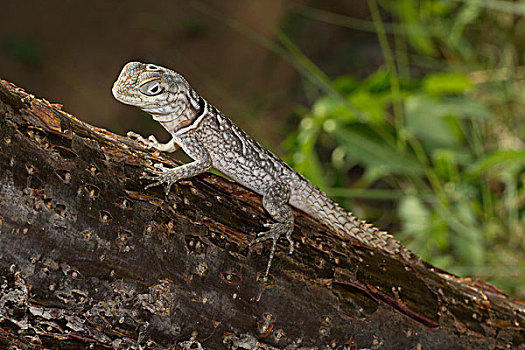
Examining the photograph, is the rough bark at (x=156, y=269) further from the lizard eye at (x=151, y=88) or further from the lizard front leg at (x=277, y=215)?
the lizard eye at (x=151, y=88)

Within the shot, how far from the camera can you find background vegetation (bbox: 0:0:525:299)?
13.6 ft

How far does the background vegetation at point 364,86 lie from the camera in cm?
414

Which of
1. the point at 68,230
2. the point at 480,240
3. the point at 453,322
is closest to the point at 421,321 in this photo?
the point at 453,322

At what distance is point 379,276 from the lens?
228 centimetres

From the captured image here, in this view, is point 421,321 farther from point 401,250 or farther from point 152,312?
point 152,312

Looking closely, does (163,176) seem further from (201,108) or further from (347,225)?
(347,225)

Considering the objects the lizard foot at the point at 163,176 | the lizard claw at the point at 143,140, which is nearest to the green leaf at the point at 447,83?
the lizard claw at the point at 143,140

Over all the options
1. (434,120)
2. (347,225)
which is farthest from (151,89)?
(434,120)

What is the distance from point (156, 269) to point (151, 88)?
0.99 meters

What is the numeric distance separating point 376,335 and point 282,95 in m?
6.38

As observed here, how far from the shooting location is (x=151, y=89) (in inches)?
94.9

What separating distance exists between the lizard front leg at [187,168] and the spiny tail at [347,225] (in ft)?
1.95

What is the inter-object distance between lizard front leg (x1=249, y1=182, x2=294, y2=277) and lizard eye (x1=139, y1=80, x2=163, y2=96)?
73cm

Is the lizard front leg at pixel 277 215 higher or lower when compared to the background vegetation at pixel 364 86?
lower
